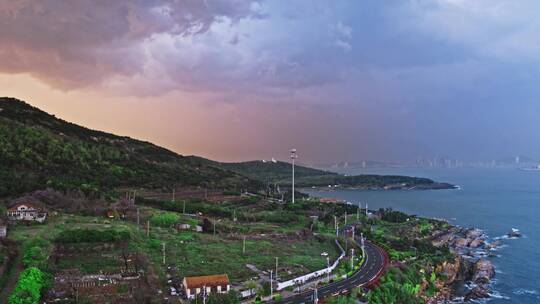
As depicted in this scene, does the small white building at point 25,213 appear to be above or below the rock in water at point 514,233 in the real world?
above

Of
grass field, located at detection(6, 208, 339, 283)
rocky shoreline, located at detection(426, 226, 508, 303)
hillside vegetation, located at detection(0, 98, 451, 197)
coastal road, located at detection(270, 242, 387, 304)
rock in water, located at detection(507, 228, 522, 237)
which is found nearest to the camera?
coastal road, located at detection(270, 242, 387, 304)

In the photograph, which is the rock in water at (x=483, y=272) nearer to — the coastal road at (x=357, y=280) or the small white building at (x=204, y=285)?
the coastal road at (x=357, y=280)

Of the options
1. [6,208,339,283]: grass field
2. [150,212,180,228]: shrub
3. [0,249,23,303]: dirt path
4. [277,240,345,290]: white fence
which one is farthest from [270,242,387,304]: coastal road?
[150,212,180,228]: shrub

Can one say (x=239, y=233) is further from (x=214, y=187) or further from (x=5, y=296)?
(x=214, y=187)

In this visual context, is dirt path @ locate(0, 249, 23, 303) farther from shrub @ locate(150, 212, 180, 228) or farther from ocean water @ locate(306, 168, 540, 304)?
ocean water @ locate(306, 168, 540, 304)

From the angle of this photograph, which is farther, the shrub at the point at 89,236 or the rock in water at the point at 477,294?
the rock in water at the point at 477,294

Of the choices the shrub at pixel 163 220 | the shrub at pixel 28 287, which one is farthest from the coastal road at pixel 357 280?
the shrub at pixel 163 220
